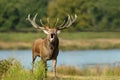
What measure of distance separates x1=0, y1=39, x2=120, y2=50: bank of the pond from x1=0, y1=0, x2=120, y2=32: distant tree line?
9066 millimetres

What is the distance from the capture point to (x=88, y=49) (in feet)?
206

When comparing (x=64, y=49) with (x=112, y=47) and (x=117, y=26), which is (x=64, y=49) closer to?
(x=112, y=47)

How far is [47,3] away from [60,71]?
215 feet

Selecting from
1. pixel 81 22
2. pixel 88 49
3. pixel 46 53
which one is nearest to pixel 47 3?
pixel 81 22

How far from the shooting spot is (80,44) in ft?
214

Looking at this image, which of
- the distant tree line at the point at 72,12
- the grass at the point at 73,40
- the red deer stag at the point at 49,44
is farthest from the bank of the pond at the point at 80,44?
the red deer stag at the point at 49,44

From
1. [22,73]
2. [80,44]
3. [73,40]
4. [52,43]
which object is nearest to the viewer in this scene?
[22,73]

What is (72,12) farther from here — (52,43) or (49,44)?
(52,43)

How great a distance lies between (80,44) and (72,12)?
38.8ft

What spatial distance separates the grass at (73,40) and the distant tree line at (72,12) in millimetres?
5581

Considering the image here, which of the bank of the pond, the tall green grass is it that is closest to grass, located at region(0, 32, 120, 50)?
the bank of the pond

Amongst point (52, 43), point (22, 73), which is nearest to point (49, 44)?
point (52, 43)

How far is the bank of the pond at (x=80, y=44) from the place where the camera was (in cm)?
6294

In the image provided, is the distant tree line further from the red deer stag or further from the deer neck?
the deer neck
